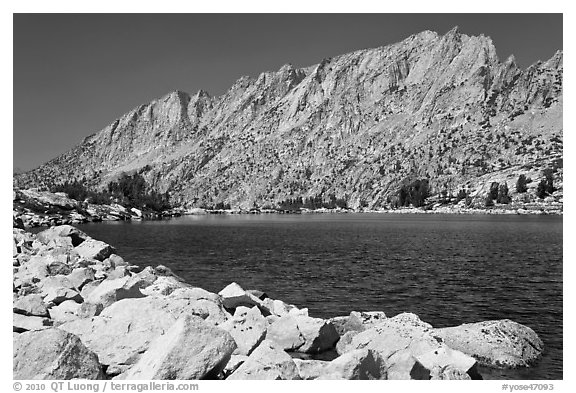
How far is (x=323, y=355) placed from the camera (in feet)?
66.2

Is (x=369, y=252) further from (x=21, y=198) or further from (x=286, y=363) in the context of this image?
(x=21, y=198)

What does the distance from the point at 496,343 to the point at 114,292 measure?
700 inches

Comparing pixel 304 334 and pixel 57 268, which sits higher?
pixel 57 268

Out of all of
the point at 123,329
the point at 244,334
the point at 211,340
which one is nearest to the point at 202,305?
the point at 123,329

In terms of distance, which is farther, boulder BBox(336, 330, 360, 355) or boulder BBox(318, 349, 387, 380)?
boulder BBox(336, 330, 360, 355)

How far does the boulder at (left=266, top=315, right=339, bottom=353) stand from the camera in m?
20.4

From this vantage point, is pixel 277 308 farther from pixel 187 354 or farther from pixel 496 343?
pixel 187 354

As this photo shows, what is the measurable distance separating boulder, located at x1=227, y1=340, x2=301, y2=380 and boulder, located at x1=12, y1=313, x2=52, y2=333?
28.7 feet

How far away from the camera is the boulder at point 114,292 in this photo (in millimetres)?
22192

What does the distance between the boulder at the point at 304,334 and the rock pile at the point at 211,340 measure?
47 mm

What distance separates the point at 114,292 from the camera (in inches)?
884

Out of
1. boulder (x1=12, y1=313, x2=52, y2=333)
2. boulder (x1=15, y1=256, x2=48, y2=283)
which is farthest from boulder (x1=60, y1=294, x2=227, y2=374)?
boulder (x1=15, y1=256, x2=48, y2=283)

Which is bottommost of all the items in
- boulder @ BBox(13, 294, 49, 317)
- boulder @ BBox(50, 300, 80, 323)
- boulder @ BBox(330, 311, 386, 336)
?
boulder @ BBox(330, 311, 386, 336)

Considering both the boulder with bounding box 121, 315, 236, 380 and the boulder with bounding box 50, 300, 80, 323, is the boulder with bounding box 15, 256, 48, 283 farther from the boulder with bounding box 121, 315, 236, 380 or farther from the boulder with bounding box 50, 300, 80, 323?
the boulder with bounding box 121, 315, 236, 380
